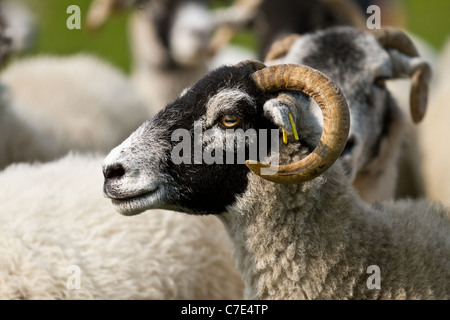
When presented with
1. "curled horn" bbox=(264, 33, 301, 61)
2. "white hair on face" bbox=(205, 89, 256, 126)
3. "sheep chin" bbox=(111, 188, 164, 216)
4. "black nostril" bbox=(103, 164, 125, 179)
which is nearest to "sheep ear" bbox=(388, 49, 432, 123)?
"curled horn" bbox=(264, 33, 301, 61)

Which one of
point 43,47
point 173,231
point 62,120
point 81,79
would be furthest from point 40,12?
point 173,231

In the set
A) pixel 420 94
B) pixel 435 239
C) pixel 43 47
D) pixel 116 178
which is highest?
pixel 43 47

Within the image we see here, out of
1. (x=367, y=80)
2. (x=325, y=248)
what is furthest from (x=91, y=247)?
(x=367, y=80)

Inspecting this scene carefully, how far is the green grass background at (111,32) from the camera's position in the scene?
12145 millimetres

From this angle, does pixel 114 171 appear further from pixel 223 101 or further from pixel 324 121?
pixel 324 121

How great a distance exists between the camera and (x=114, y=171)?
109 inches

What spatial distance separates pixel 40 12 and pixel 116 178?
822 centimetres

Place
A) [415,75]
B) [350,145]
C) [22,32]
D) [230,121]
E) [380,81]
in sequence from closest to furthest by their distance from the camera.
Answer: [230,121] < [350,145] < [380,81] < [415,75] < [22,32]

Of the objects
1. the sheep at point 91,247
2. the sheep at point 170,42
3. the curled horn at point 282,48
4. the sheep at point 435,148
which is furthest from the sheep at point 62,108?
the sheep at point 435,148

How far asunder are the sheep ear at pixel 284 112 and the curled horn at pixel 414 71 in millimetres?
1405

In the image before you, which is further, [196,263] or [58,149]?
[58,149]

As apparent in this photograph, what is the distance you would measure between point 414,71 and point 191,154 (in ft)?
5.99
